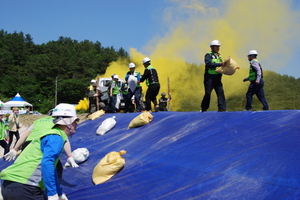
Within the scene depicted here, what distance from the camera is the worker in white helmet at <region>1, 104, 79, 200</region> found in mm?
2832

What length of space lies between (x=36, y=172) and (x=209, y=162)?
2126 millimetres

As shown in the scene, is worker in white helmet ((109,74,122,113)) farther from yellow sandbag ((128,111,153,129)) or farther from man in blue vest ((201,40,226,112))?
man in blue vest ((201,40,226,112))

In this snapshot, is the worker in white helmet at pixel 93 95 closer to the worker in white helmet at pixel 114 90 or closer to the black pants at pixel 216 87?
the worker in white helmet at pixel 114 90

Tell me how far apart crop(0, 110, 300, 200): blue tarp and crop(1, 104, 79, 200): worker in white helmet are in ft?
4.78

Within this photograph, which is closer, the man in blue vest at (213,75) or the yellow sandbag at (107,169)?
the yellow sandbag at (107,169)

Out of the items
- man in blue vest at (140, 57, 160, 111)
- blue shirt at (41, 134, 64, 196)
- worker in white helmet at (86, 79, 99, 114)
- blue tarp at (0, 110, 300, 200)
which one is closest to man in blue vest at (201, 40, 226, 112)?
blue tarp at (0, 110, 300, 200)

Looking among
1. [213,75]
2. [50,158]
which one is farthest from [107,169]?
[213,75]

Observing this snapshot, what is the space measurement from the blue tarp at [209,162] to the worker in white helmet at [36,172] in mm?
1457

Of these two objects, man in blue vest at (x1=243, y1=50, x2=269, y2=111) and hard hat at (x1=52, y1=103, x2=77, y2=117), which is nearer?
hard hat at (x1=52, y1=103, x2=77, y2=117)

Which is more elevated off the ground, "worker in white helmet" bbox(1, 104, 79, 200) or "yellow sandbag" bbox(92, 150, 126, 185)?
"worker in white helmet" bbox(1, 104, 79, 200)

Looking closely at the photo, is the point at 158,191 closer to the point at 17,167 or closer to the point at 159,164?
the point at 159,164

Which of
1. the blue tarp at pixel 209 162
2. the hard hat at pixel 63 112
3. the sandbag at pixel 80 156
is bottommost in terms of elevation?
the sandbag at pixel 80 156

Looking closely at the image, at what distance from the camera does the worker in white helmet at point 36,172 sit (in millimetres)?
2832

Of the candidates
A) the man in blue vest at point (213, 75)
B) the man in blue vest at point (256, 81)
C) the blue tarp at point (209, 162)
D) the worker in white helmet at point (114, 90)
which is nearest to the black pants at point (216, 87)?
the man in blue vest at point (213, 75)
